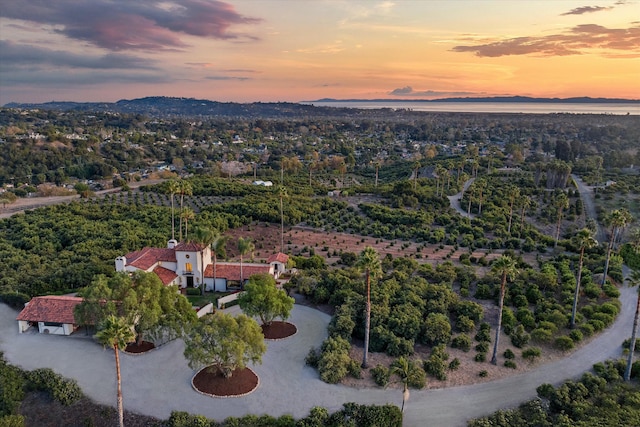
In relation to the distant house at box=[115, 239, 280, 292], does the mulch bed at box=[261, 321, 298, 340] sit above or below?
below

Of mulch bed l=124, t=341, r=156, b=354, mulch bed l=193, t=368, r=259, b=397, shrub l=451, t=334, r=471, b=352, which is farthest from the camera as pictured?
shrub l=451, t=334, r=471, b=352

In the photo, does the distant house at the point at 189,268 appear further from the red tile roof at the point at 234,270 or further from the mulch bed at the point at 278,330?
the mulch bed at the point at 278,330

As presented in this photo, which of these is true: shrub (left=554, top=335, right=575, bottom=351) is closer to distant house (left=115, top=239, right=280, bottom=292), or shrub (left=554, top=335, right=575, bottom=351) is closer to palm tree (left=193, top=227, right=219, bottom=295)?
distant house (left=115, top=239, right=280, bottom=292)

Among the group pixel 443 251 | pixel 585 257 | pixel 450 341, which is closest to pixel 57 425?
pixel 450 341

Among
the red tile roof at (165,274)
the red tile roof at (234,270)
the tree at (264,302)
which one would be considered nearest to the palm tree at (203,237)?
Result: the red tile roof at (234,270)

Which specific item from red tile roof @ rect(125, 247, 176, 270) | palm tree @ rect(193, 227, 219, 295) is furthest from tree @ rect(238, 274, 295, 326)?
red tile roof @ rect(125, 247, 176, 270)
